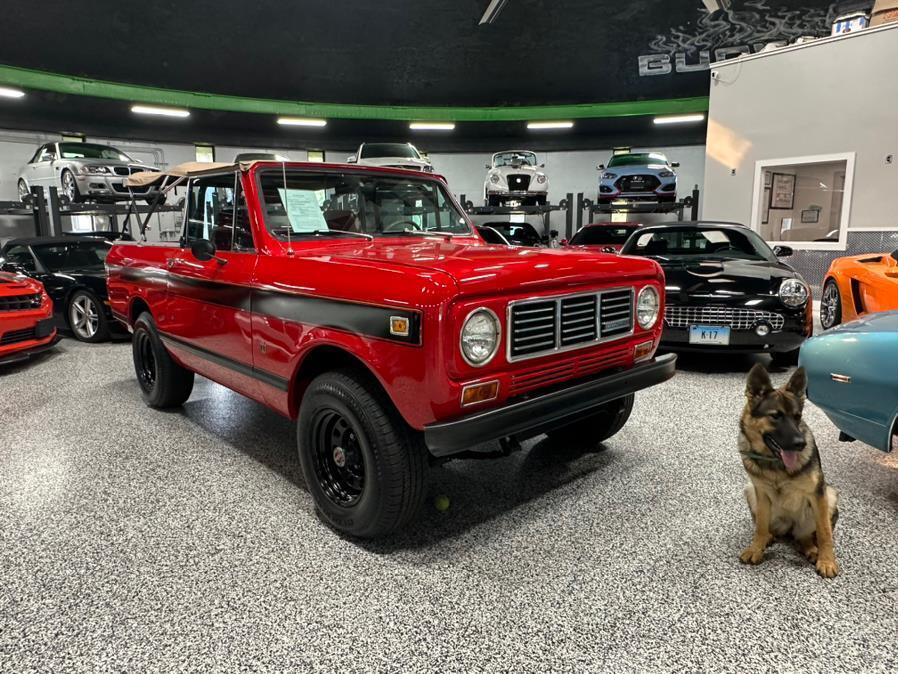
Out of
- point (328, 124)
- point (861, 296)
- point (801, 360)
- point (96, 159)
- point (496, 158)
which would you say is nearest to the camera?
point (801, 360)

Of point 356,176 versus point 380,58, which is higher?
point 380,58

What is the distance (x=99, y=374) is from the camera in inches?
222

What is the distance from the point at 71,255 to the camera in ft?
25.2

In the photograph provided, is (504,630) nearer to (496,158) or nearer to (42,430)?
(42,430)

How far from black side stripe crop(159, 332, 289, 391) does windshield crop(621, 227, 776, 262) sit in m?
4.50

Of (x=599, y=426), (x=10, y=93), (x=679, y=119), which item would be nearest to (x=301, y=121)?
(x=10, y=93)

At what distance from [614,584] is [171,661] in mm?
1590

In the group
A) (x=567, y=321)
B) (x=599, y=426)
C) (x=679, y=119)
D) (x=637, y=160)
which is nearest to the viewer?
(x=567, y=321)

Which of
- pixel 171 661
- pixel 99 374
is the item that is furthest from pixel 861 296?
pixel 99 374

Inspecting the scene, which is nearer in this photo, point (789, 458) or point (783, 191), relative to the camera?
point (789, 458)

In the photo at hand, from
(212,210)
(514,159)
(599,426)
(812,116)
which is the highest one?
(812,116)

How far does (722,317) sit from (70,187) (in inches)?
422

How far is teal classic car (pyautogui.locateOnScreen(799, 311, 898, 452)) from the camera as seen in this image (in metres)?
2.42

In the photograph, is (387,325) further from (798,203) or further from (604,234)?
(798,203)
